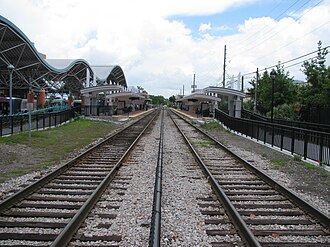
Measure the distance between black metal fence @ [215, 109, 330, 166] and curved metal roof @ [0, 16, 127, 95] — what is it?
2981 centimetres

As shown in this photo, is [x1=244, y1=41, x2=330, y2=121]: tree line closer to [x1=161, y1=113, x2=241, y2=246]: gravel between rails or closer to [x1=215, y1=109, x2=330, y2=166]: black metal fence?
[x1=215, y1=109, x2=330, y2=166]: black metal fence

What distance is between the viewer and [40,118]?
22.8 m

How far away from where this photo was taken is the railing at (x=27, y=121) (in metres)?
17.9

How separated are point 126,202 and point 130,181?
6.34ft

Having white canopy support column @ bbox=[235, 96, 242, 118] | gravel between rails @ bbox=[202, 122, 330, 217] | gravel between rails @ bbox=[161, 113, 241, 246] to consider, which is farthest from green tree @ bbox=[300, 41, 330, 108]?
gravel between rails @ bbox=[161, 113, 241, 246]

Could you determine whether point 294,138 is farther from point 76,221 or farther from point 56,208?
point 76,221

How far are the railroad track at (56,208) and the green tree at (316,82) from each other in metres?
21.1

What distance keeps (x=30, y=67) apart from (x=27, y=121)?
42.6 meters

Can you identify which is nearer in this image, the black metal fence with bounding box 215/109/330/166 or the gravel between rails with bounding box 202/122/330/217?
the gravel between rails with bounding box 202/122/330/217

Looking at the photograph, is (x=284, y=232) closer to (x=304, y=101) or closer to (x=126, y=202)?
(x=126, y=202)

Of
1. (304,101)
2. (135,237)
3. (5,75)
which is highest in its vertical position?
(5,75)

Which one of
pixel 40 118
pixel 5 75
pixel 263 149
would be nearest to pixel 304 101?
pixel 263 149

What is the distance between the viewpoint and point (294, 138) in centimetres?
1409

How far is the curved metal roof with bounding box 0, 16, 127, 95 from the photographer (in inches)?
1766
